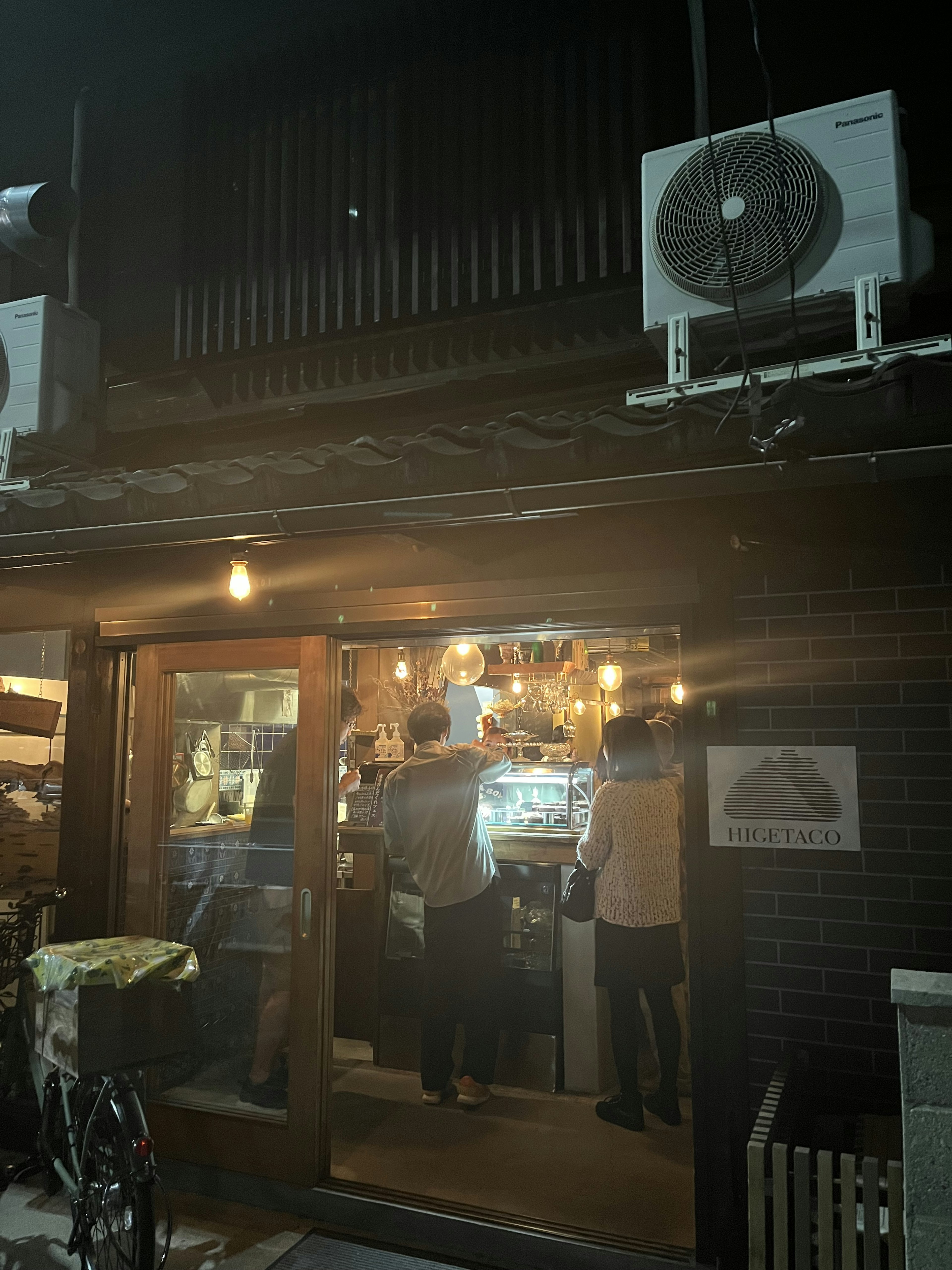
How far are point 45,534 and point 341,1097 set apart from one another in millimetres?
3906

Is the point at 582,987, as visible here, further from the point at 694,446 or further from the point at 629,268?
the point at 629,268

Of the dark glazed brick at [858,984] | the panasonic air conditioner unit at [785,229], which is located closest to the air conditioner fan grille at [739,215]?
the panasonic air conditioner unit at [785,229]

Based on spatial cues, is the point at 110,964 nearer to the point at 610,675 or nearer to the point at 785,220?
the point at 785,220

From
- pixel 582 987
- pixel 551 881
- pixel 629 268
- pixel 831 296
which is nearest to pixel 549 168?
pixel 629 268

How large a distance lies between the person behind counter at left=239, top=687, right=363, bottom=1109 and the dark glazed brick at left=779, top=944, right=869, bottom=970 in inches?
94.6

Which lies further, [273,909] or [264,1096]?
[273,909]

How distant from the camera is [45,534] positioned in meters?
3.91

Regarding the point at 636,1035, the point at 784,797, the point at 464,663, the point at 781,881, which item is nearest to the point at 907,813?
the point at 784,797

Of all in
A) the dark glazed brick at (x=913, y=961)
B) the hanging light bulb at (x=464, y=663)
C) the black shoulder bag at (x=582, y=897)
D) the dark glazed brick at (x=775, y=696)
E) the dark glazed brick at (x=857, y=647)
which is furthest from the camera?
the hanging light bulb at (x=464, y=663)

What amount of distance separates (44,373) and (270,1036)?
3.89 m

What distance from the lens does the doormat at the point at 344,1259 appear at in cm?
376

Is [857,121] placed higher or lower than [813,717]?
higher

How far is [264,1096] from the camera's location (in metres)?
4.52

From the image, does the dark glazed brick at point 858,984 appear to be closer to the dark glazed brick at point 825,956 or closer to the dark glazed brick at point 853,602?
the dark glazed brick at point 825,956
